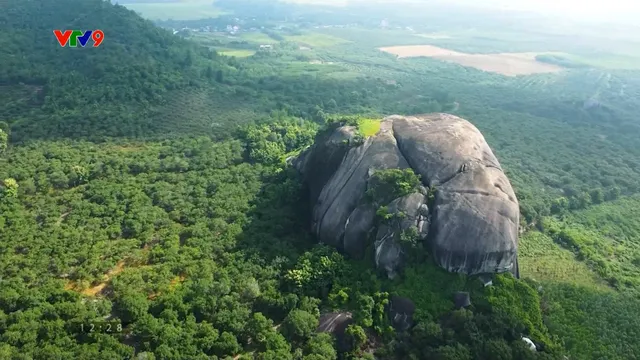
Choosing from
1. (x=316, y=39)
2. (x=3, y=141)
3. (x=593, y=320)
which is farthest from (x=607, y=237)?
(x=316, y=39)

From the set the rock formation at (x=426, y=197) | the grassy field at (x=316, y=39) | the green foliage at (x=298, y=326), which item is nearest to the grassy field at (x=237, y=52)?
the grassy field at (x=316, y=39)

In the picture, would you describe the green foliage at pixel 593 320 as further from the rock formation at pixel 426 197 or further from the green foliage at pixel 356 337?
the green foliage at pixel 356 337

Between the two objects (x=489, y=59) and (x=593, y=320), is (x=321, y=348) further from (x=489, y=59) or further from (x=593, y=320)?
(x=489, y=59)

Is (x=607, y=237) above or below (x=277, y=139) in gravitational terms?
below

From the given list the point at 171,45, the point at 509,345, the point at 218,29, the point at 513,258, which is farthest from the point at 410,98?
the point at 218,29

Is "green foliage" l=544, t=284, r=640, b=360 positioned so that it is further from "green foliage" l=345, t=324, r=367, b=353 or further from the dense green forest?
"green foliage" l=345, t=324, r=367, b=353

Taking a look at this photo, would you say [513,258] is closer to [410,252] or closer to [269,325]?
[410,252]

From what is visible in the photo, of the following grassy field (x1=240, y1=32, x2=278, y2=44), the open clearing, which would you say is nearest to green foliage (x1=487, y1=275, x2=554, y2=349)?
the open clearing
